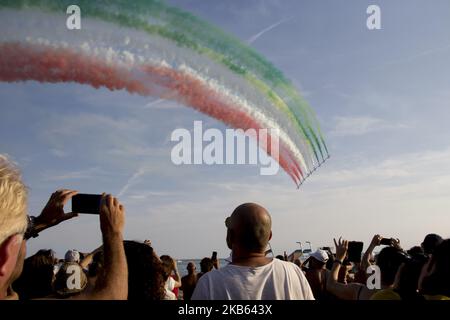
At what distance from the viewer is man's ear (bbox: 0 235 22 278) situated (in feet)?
7.39

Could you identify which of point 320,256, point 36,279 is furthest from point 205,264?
point 36,279

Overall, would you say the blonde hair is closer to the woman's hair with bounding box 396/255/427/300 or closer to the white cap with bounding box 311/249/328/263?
the woman's hair with bounding box 396/255/427/300

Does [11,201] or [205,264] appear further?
[205,264]

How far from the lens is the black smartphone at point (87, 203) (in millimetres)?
3503

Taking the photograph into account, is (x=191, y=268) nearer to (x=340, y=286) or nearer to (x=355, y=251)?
(x=355, y=251)

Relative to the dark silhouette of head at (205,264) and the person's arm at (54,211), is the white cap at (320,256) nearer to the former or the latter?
the dark silhouette of head at (205,264)

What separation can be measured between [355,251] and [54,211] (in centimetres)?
581

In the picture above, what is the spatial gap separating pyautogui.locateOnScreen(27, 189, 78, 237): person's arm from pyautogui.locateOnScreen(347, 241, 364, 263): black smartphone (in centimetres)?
561

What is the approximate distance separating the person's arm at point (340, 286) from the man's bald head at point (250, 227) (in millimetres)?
2305

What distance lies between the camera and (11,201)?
7.42ft
